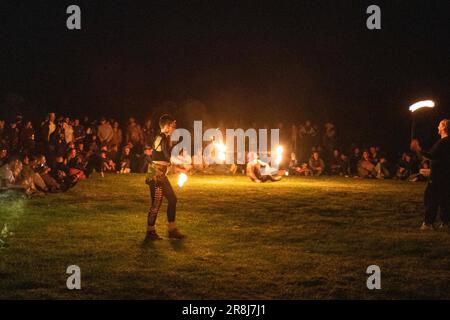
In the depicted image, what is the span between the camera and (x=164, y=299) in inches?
274

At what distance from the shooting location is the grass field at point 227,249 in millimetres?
7457

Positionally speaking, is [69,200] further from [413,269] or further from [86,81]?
[86,81]

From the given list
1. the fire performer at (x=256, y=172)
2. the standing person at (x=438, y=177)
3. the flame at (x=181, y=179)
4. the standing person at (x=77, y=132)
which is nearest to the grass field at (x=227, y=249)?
the standing person at (x=438, y=177)

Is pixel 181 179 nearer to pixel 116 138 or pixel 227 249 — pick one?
pixel 227 249

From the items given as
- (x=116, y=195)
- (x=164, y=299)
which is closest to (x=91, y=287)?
(x=164, y=299)

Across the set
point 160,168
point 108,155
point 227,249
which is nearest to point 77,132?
point 108,155

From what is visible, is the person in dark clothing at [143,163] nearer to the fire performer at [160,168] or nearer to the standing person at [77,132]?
the standing person at [77,132]

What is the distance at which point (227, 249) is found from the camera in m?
9.79

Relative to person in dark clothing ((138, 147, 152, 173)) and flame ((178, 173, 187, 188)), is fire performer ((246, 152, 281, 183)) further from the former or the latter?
flame ((178, 173, 187, 188))

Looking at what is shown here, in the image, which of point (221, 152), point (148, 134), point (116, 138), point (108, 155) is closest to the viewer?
point (221, 152)

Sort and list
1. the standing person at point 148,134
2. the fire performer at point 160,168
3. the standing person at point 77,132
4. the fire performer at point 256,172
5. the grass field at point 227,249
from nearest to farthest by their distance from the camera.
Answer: the grass field at point 227,249, the fire performer at point 160,168, the fire performer at point 256,172, the standing person at point 77,132, the standing person at point 148,134

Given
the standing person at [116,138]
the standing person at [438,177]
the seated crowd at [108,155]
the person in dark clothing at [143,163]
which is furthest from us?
the standing person at [116,138]

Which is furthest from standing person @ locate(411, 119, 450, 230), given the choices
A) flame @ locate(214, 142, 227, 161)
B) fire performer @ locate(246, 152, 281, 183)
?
flame @ locate(214, 142, 227, 161)

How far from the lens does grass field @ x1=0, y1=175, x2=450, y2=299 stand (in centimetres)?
746
